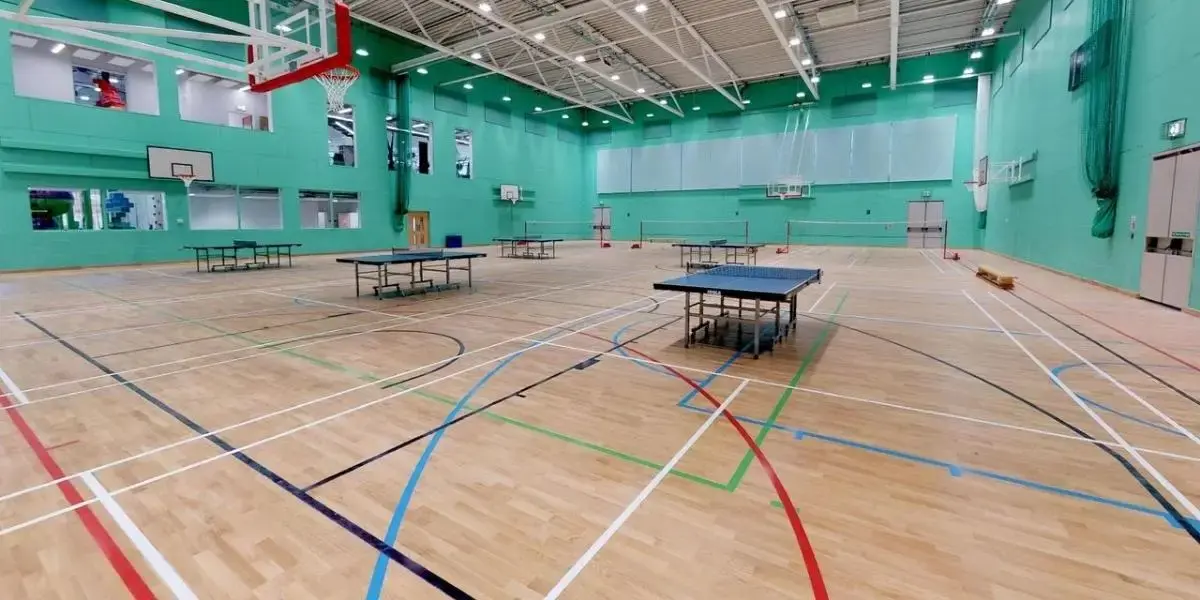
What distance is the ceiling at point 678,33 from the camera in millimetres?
17562

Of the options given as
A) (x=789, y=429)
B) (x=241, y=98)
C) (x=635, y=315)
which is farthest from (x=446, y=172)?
(x=789, y=429)

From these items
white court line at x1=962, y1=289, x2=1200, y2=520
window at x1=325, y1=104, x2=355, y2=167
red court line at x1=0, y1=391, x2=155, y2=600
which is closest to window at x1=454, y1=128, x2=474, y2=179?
window at x1=325, y1=104, x2=355, y2=167

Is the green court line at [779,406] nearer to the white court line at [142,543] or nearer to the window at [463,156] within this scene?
the white court line at [142,543]

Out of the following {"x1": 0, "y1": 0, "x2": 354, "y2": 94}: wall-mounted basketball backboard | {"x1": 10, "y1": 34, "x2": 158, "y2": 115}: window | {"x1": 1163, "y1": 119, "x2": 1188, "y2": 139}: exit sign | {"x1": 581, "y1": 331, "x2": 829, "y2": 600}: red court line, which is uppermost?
{"x1": 10, "y1": 34, "x2": 158, "y2": 115}: window

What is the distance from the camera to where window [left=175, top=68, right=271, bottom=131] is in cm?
1850

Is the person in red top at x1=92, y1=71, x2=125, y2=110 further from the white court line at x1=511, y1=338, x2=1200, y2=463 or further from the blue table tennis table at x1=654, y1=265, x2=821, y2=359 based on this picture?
the white court line at x1=511, y1=338, x2=1200, y2=463

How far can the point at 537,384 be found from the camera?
4.86 metres

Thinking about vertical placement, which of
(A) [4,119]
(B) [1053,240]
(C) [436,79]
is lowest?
(B) [1053,240]

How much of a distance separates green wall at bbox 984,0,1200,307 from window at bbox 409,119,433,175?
2229 centimetres

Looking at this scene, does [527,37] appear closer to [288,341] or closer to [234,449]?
[288,341]

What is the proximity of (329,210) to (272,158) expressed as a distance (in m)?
2.99

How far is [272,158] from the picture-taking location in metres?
19.0

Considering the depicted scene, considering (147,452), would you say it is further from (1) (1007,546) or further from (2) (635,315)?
(2) (635,315)

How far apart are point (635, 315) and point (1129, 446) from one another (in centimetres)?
568
